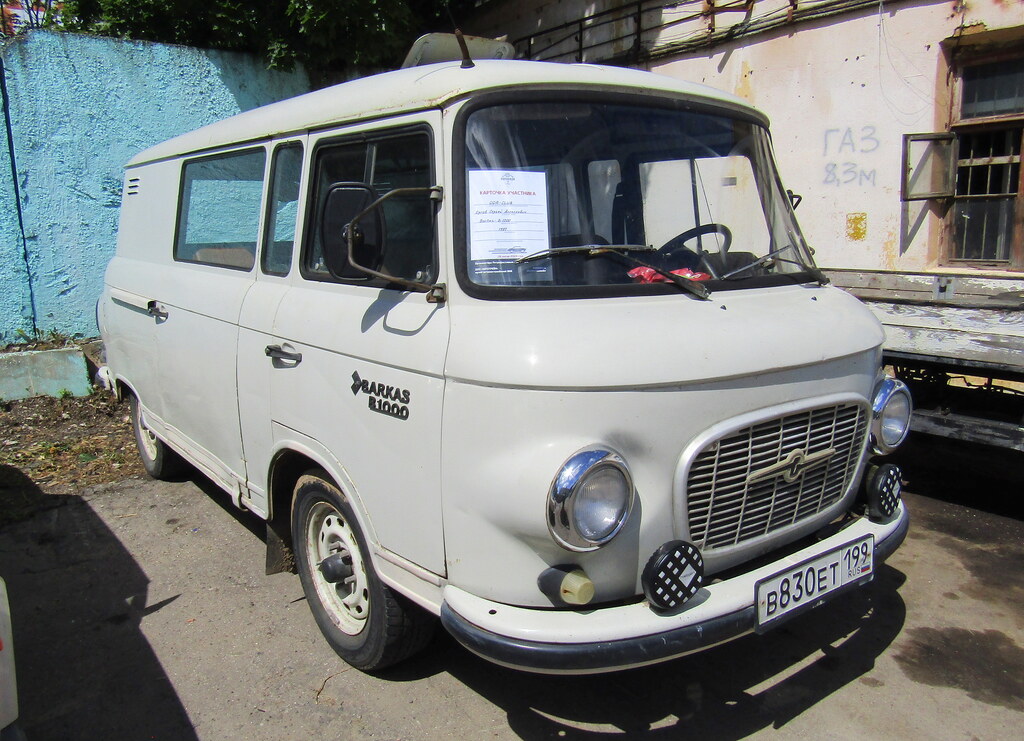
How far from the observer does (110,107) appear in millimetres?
8344

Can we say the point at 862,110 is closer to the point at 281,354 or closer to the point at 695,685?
the point at 695,685

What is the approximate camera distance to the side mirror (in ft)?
8.73

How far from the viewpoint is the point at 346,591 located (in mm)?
3293

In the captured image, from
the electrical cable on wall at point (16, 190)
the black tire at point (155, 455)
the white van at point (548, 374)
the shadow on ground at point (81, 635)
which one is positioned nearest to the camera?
the white van at point (548, 374)

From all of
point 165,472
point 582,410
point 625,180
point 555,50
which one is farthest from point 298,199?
point 555,50

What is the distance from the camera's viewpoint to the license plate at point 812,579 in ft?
8.21

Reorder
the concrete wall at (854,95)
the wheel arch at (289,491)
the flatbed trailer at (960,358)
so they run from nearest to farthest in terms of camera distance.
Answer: the wheel arch at (289,491), the flatbed trailer at (960,358), the concrete wall at (854,95)

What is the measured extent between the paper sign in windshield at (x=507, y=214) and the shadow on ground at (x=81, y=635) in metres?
2.11

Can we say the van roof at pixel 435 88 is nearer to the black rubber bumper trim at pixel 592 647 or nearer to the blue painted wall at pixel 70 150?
the black rubber bumper trim at pixel 592 647

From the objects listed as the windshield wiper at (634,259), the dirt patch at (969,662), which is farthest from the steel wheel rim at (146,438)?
the dirt patch at (969,662)

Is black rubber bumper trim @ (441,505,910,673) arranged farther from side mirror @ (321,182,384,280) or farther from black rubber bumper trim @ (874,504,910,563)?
side mirror @ (321,182,384,280)

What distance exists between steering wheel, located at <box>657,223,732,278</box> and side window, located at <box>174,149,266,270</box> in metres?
1.84

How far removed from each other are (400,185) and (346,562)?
1.48m

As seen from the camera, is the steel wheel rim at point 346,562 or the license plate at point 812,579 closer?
the license plate at point 812,579
